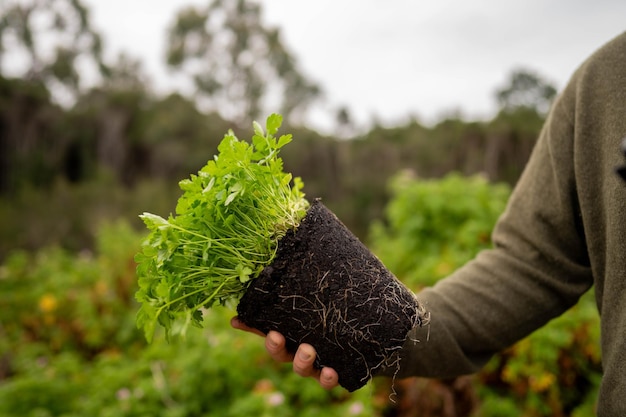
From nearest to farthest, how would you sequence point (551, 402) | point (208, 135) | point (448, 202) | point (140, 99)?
point (551, 402) < point (448, 202) < point (208, 135) < point (140, 99)

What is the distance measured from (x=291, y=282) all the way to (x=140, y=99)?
16960 millimetres

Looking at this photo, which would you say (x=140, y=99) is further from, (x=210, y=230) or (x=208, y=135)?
(x=210, y=230)

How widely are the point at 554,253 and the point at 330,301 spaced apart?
616 mm

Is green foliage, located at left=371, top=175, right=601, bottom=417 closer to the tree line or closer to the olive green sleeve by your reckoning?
the olive green sleeve

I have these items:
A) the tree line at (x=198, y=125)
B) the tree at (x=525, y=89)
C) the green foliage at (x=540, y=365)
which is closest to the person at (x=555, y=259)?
the green foliage at (x=540, y=365)

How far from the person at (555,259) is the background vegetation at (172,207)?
0.28m

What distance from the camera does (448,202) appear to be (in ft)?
12.4

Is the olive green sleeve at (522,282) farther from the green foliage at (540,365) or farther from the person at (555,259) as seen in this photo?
the green foliage at (540,365)

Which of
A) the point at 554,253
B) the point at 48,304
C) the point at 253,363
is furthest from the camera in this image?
the point at 48,304

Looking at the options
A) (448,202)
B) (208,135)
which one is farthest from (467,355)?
(208,135)

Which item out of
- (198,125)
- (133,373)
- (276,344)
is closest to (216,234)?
(276,344)

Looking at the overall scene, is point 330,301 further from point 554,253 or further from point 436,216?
point 436,216

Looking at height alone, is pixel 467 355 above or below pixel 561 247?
below

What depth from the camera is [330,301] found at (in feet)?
3.60
